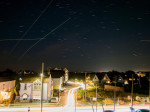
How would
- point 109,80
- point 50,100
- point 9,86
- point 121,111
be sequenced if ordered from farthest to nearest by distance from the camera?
1. point 109,80
2. point 9,86
3. point 50,100
4. point 121,111

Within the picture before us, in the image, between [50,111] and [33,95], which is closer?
[50,111]

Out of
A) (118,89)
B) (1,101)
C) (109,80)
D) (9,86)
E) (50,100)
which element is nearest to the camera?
(1,101)

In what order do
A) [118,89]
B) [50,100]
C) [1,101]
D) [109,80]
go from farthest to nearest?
[109,80]
[118,89]
[50,100]
[1,101]

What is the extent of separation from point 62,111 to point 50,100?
11.0 m

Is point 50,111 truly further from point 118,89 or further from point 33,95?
point 118,89

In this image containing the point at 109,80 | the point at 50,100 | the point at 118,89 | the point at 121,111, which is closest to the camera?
the point at 121,111

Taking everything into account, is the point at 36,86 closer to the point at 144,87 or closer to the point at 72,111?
the point at 72,111

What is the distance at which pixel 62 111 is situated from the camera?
2316 cm

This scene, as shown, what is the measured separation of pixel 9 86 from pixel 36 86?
8090 mm

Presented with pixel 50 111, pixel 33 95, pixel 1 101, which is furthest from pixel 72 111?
pixel 1 101

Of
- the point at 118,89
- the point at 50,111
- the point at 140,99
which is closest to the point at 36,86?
the point at 50,111

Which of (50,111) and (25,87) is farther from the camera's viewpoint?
(25,87)

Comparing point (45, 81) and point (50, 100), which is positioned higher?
point (45, 81)

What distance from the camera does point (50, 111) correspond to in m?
23.4
